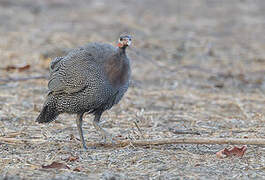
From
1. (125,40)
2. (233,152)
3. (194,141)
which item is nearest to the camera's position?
(233,152)

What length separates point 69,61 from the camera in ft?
14.5

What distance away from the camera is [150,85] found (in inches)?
283

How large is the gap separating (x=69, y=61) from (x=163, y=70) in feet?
11.5

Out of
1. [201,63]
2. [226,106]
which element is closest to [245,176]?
[226,106]

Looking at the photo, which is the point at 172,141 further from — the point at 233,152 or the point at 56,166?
the point at 56,166

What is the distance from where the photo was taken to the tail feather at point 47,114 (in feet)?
15.0

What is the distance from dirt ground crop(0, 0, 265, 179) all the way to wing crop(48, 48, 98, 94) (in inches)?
17.6

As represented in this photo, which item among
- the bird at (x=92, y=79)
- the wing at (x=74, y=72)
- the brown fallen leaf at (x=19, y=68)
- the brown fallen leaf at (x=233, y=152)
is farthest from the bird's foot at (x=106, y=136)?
the brown fallen leaf at (x=19, y=68)

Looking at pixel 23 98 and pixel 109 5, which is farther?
pixel 109 5

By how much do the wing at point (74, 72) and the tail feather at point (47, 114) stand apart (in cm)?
18

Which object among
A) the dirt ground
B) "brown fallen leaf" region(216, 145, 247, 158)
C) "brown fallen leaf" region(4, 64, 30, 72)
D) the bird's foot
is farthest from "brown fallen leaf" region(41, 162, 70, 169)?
"brown fallen leaf" region(4, 64, 30, 72)

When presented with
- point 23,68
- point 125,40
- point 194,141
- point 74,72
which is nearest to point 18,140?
point 74,72

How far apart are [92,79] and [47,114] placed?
0.65 metres

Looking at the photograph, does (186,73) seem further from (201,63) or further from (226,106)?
(226,106)
